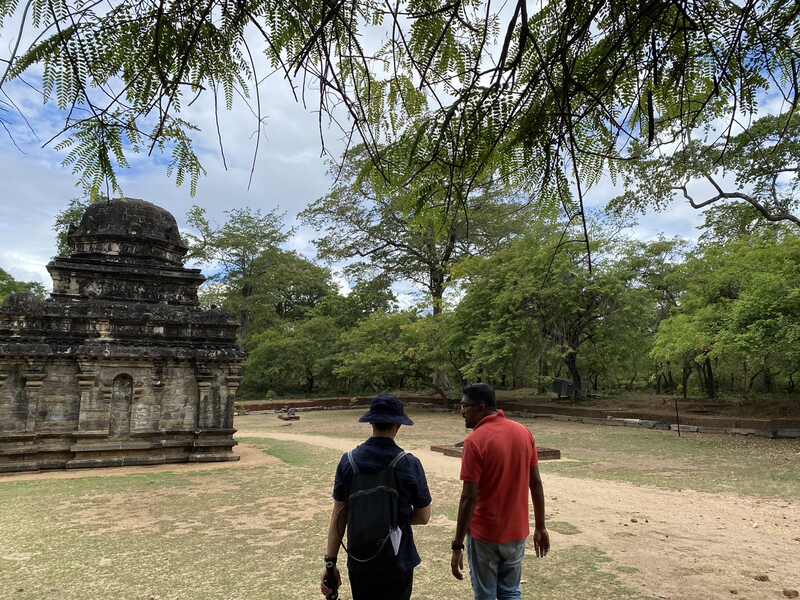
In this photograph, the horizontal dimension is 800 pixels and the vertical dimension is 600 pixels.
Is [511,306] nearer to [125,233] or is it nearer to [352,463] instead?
[125,233]

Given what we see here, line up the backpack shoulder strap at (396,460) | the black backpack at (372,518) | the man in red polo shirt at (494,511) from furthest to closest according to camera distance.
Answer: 1. the man in red polo shirt at (494,511)
2. the backpack shoulder strap at (396,460)
3. the black backpack at (372,518)

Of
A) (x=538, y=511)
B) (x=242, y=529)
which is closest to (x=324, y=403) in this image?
(x=242, y=529)

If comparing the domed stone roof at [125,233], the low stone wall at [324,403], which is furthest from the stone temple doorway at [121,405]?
the low stone wall at [324,403]

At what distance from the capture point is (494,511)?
2.81 meters

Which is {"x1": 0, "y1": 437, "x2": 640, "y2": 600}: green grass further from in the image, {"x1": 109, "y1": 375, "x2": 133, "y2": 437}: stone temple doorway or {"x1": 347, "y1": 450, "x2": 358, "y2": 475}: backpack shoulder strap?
{"x1": 347, "y1": 450, "x2": 358, "y2": 475}: backpack shoulder strap

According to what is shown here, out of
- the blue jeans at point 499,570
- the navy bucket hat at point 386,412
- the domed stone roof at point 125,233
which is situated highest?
the domed stone roof at point 125,233

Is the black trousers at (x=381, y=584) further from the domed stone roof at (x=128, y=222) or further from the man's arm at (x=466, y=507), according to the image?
the domed stone roof at (x=128, y=222)

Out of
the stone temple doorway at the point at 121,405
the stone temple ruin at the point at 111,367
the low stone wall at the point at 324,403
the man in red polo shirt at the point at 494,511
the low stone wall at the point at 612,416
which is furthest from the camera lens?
the low stone wall at the point at 324,403

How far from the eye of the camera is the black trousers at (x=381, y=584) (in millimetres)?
2436

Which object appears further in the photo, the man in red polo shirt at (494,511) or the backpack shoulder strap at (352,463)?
the man in red polo shirt at (494,511)

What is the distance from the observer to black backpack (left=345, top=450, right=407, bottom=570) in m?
2.42

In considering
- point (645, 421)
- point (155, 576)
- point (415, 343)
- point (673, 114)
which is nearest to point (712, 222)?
point (645, 421)

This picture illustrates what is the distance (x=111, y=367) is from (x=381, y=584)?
1055 centimetres

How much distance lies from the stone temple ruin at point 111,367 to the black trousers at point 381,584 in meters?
9.20
